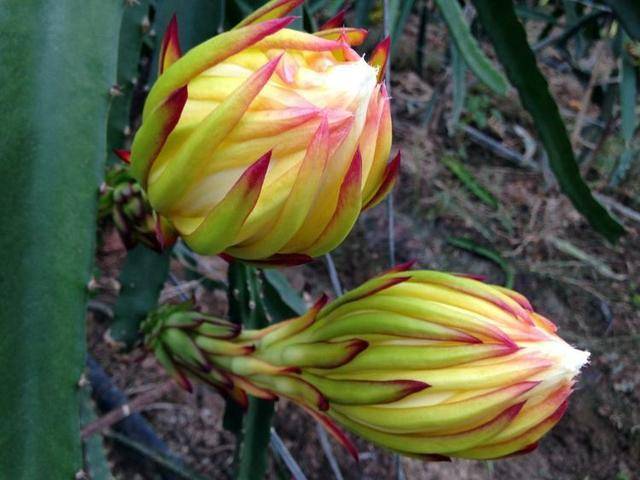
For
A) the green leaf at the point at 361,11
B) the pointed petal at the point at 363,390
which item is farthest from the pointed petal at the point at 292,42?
the green leaf at the point at 361,11

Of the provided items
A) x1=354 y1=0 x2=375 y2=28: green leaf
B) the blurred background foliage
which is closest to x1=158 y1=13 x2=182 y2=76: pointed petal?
the blurred background foliage

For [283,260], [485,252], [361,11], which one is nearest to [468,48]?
[361,11]

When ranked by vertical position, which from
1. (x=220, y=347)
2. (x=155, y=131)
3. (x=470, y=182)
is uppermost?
(x=155, y=131)

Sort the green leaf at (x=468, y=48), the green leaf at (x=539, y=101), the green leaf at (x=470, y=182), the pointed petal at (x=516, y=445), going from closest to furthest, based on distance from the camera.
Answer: the pointed petal at (x=516, y=445), the green leaf at (x=539, y=101), the green leaf at (x=468, y=48), the green leaf at (x=470, y=182)

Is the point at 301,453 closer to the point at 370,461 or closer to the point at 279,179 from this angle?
the point at 370,461

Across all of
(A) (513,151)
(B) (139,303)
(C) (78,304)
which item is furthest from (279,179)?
(A) (513,151)

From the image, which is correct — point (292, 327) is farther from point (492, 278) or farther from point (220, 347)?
point (492, 278)

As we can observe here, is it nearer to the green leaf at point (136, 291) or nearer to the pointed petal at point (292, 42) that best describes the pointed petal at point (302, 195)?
the pointed petal at point (292, 42)
